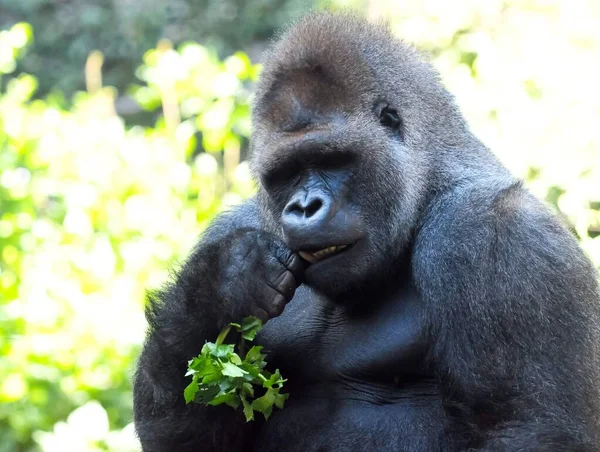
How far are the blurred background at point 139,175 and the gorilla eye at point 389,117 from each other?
138 centimetres

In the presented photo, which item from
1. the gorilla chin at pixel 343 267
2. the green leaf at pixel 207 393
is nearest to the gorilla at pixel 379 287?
the gorilla chin at pixel 343 267

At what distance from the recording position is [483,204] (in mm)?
2951

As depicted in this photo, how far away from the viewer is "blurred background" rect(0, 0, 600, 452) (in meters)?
4.98

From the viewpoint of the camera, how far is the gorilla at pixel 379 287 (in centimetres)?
276

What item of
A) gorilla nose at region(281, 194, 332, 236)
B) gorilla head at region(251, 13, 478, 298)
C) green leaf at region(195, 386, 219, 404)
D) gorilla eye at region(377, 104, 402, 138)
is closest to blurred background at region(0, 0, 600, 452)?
gorilla head at region(251, 13, 478, 298)

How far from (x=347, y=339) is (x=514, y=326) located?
616 millimetres

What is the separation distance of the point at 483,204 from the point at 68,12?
10.8 metres

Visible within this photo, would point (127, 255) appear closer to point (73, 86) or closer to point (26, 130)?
point (26, 130)

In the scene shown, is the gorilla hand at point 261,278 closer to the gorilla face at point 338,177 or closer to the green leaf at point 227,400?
the gorilla face at point 338,177

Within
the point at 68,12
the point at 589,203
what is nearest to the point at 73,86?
the point at 68,12

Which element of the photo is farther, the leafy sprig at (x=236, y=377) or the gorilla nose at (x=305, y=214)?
the leafy sprig at (x=236, y=377)

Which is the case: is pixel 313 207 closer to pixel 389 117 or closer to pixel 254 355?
pixel 389 117

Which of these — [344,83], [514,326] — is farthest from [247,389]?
[344,83]

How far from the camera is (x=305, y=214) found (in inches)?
114
